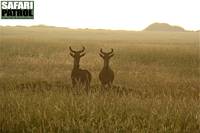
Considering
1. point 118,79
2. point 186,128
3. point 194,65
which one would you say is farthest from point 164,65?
point 186,128

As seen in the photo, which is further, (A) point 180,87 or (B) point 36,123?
(A) point 180,87

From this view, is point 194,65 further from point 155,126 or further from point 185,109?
point 155,126

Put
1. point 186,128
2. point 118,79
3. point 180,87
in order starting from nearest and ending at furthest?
point 186,128, point 180,87, point 118,79

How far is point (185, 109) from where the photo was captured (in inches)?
256

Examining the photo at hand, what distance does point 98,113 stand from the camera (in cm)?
604

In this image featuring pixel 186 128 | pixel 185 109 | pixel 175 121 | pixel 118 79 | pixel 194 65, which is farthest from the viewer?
pixel 194 65

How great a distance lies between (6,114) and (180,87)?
6.72m

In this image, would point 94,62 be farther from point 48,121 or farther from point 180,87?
point 48,121

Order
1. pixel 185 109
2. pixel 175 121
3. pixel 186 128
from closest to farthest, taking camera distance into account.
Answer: pixel 186 128
pixel 175 121
pixel 185 109

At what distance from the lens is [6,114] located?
604 cm

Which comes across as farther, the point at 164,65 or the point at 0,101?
the point at 164,65

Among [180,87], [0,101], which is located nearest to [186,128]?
[0,101]

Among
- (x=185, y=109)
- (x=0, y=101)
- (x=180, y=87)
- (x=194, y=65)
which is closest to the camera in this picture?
(x=185, y=109)

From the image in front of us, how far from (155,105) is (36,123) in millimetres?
2268
